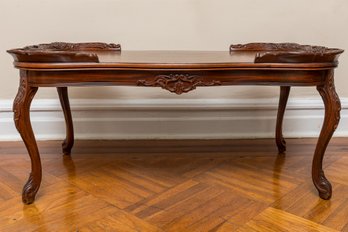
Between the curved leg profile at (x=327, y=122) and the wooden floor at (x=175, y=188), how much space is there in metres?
0.05

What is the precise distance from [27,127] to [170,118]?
2.72 ft

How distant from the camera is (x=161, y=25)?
1.69m

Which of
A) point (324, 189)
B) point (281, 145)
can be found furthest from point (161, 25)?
point (324, 189)

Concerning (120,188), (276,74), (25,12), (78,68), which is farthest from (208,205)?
(25,12)

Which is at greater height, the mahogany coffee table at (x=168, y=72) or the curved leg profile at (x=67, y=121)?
the mahogany coffee table at (x=168, y=72)

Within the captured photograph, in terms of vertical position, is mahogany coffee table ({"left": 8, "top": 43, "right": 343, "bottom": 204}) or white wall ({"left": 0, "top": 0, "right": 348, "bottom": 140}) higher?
white wall ({"left": 0, "top": 0, "right": 348, "bottom": 140})

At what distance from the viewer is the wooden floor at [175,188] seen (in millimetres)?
1038

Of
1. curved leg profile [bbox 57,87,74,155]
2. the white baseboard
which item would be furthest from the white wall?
curved leg profile [bbox 57,87,74,155]

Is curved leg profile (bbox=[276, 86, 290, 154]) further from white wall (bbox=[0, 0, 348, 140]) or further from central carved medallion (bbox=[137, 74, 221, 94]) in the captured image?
central carved medallion (bbox=[137, 74, 221, 94])

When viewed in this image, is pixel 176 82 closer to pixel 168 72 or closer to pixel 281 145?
pixel 168 72

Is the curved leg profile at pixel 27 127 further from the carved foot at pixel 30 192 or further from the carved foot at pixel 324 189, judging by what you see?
the carved foot at pixel 324 189

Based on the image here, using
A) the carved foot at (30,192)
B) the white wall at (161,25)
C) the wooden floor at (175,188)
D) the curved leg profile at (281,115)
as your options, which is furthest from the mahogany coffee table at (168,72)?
the white wall at (161,25)

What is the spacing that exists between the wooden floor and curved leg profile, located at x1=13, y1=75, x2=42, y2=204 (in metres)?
0.05

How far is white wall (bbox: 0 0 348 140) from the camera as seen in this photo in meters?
1.67
